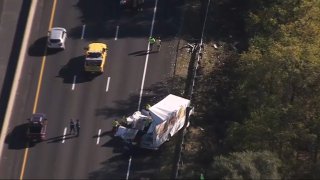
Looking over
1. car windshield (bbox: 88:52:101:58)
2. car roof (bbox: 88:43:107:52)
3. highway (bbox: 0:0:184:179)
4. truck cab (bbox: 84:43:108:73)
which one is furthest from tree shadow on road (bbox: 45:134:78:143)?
car roof (bbox: 88:43:107:52)

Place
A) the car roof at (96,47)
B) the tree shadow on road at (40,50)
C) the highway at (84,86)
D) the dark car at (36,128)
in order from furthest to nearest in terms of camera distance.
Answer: the tree shadow on road at (40,50)
the car roof at (96,47)
the dark car at (36,128)
the highway at (84,86)

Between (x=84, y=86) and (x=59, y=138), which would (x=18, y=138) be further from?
(x=84, y=86)

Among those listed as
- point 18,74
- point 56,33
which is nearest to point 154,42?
point 56,33

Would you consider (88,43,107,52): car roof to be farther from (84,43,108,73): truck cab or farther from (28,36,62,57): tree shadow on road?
(28,36,62,57): tree shadow on road

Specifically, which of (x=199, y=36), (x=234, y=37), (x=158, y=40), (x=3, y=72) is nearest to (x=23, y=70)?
(x=3, y=72)

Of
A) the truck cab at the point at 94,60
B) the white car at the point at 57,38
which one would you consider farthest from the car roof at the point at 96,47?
the white car at the point at 57,38

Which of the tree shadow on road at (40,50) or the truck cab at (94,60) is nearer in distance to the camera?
the truck cab at (94,60)

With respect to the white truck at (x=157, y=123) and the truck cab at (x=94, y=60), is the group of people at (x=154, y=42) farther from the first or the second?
the white truck at (x=157, y=123)
